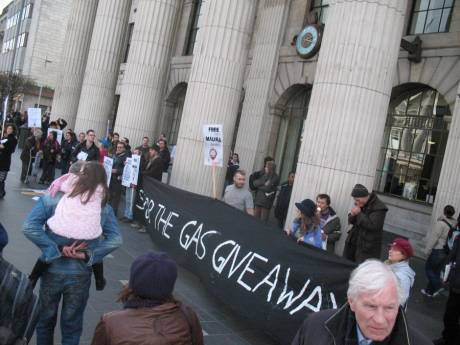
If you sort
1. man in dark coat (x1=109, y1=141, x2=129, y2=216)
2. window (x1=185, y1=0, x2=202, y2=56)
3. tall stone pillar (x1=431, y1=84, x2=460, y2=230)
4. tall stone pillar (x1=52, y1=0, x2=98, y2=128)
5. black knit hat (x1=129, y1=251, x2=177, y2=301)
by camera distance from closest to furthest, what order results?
black knit hat (x1=129, y1=251, x2=177, y2=301) → man in dark coat (x1=109, y1=141, x2=129, y2=216) → tall stone pillar (x1=431, y1=84, x2=460, y2=230) → tall stone pillar (x1=52, y1=0, x2=98, y2=128) → window (x1=185, y1=0, x2=202, y2=56)

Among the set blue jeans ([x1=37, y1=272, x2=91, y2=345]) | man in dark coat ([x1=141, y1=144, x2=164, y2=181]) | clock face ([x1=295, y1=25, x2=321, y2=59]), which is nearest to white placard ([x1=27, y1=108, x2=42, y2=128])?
man in dark coat ([x1=141, y1=144, x2=164, y2=181])

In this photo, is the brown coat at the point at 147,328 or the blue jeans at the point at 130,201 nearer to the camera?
the brown coat at the point at 147,328

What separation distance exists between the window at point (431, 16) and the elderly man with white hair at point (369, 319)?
13.3 meters

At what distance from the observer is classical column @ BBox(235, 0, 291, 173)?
17078 millimetres

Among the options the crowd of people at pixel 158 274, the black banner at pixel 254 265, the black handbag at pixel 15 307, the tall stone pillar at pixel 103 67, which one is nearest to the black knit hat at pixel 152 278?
the crowd of people at pixel 158 274

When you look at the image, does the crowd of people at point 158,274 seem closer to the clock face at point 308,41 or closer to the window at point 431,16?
the window at point 431,16

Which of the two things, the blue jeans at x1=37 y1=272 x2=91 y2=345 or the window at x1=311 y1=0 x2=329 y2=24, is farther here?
the window at x1=311 y1=0 x2=329 y2=24

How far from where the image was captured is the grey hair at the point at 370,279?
2248 millimetres

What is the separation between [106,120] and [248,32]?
9.23 m

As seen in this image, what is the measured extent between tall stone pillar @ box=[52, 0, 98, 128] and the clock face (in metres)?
10.7

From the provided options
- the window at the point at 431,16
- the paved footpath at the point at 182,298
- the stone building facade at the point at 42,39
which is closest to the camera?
the paved footpath at the point at 182,298

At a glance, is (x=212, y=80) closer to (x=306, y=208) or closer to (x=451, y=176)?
(x=306, y=208)

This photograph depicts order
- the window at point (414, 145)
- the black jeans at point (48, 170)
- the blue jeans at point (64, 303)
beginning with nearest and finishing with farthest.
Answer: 1. the blue jeans at point (64, 303)
2. the window at point (414, 145)
3. the black jeans at point (48, 170)

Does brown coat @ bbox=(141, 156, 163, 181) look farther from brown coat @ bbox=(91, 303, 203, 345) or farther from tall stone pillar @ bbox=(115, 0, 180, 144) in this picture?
brown coat @ bbox=(91, 303, 203, 345)
